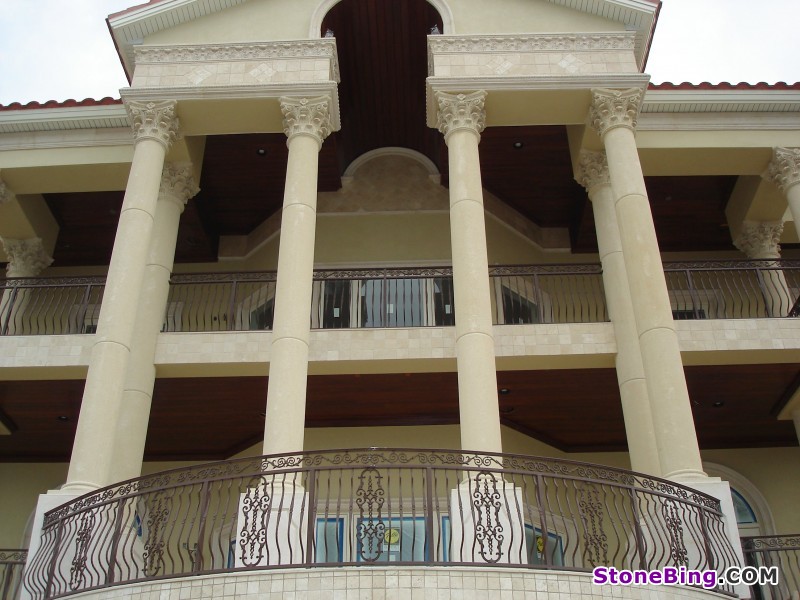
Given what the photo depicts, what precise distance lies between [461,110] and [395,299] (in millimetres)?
4246

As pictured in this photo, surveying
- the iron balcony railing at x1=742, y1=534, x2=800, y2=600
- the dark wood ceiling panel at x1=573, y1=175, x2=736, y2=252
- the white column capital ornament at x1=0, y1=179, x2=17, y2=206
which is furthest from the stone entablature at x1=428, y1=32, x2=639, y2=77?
the white column capital ornament at x1=0, y1=179, x2=17, y2=206

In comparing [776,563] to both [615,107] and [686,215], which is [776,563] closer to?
[686,215]

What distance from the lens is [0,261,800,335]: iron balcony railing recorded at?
15.2 meters

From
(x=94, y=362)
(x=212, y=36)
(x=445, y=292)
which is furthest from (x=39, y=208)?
(x=445, y=292)

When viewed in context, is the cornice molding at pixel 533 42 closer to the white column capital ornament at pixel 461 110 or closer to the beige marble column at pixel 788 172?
the white column capital ornament at pixel 461 110

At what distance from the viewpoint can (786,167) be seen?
1473cm

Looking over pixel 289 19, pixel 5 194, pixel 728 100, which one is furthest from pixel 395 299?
pixel 5 194

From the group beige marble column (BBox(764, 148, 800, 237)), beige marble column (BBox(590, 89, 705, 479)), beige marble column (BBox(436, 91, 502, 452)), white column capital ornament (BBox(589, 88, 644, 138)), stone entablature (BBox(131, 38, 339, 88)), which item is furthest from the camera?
beige marble column (BBox(764, 148, 800, 237))

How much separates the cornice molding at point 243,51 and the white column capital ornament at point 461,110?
79.0 inches

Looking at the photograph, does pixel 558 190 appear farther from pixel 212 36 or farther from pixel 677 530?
pixel 677 530

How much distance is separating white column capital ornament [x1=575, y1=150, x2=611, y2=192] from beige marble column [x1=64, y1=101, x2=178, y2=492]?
7.32 metres

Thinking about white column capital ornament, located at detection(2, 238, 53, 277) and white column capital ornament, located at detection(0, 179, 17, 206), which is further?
white column capital ornament, located at detection(2, 238, 53, 277)

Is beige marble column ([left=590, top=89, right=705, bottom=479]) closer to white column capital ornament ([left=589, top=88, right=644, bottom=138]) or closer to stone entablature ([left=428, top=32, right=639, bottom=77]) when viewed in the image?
white column capital ornament ([left=589, top=88, right=644, bottom=138])

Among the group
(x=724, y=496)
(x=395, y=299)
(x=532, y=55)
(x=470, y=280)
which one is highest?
(x=532, y=55)
